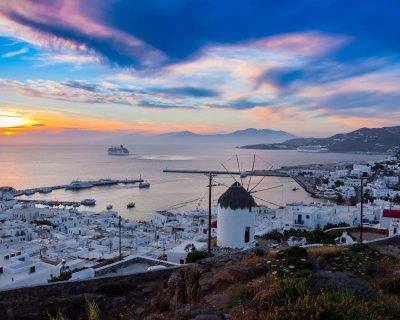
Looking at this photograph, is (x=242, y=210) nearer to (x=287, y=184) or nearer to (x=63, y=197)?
(x=63, y=197)

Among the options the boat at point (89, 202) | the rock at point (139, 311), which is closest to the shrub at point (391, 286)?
the rock at point (139, 311)

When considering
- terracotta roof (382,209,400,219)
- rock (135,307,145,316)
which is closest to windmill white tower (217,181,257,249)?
rock (135,307,145,316)

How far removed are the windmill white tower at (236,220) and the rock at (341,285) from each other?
10.3 m

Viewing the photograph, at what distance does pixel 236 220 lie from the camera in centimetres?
1641

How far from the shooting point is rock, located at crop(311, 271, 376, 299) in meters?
5.48

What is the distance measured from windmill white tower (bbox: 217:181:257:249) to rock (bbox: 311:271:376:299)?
1028cm

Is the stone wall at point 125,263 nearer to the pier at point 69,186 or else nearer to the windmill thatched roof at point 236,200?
the windmill thatched roof at point 236,200

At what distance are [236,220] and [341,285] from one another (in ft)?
35.5

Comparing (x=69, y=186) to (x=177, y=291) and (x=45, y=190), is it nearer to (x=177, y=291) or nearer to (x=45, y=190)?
(x=45, y=190)

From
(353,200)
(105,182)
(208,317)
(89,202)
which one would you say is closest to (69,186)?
(105,182)

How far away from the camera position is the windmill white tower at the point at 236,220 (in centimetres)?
1638

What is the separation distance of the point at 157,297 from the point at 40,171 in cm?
11668

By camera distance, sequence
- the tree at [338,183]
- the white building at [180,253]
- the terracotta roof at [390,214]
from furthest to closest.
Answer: the tree at [338,183], the terracotta roof at [390,214], the white building at [180,253]

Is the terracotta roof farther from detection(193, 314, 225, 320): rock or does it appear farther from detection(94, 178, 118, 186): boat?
detection(94, 178, 118, 186): boat
